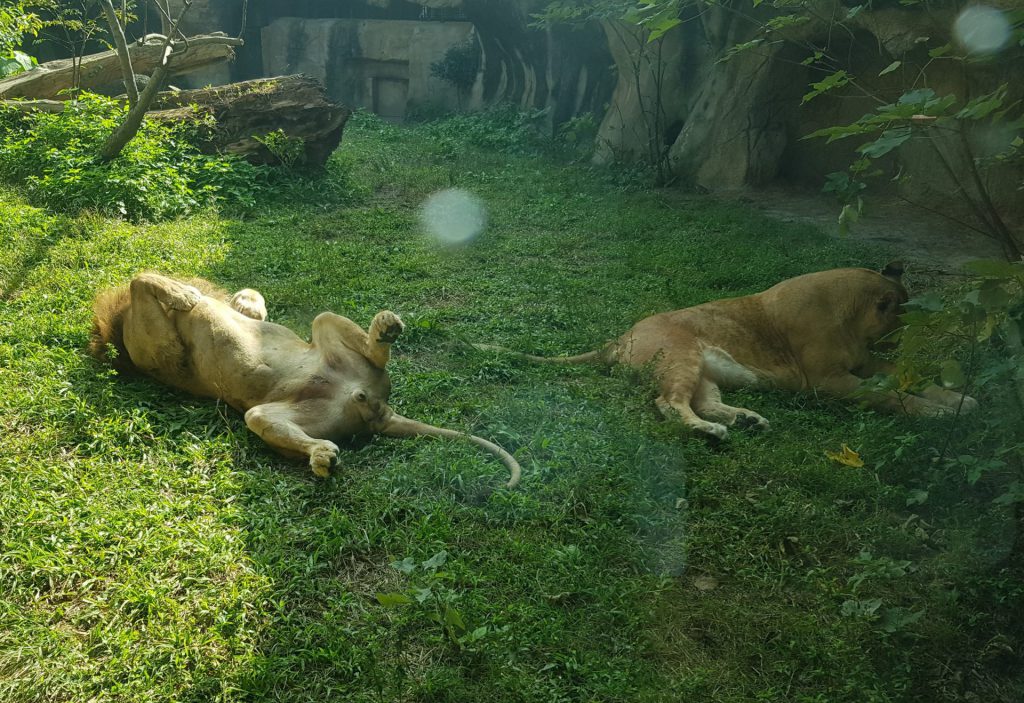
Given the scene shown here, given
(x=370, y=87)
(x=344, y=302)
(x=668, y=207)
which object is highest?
(x=344, y=302)

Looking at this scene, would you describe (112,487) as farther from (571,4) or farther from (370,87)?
(370,87)

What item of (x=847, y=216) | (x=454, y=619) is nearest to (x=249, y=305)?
(x=454, y=619)

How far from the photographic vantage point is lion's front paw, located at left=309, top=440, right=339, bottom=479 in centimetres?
422

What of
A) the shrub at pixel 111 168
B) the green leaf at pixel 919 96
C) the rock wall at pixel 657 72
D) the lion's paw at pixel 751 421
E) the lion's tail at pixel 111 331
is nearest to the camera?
the green leaf at pixel 919 96

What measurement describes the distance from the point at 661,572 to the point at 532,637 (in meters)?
0.73

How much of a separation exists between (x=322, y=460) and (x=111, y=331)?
1920mm

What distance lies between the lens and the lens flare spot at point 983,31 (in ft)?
10.6

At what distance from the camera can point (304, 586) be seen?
3535mm

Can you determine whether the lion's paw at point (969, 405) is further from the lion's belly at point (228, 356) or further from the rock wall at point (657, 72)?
the lion's belly at point (228, 356)

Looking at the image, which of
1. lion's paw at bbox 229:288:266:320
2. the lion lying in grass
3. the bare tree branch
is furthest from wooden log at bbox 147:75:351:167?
the lion lying in grass

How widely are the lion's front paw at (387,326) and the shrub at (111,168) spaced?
535 cm

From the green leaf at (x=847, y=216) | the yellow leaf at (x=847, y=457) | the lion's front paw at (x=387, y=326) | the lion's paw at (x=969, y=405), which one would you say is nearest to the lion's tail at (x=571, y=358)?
the lion's front paw at (x=387, y=326)

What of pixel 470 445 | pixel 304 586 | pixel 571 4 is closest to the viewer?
pixel 304 586

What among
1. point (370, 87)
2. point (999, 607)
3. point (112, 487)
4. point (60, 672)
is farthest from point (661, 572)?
point (370, 87)
